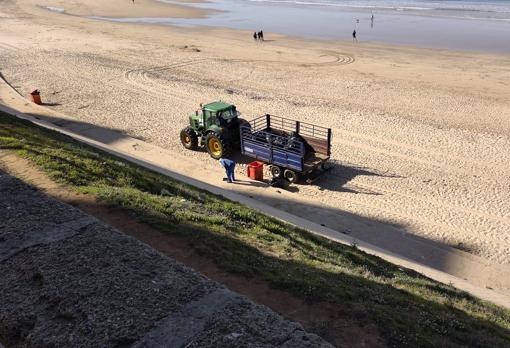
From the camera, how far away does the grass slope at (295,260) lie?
7.26 meters

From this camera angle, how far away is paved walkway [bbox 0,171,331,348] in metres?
5.14

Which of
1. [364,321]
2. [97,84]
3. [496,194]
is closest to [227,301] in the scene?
[364,321]

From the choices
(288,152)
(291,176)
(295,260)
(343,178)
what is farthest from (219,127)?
(295,260)

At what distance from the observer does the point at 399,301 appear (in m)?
7.95

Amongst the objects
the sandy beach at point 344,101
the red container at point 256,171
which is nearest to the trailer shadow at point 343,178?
the sandy beach at point 344,101

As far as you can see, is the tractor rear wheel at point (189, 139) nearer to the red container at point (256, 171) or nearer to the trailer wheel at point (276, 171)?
the red container at point (256, 171)

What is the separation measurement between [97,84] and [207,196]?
764 inches

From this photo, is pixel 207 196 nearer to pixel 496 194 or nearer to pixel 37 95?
pixel 496 194

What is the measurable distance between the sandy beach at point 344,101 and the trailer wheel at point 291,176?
1.44 ft

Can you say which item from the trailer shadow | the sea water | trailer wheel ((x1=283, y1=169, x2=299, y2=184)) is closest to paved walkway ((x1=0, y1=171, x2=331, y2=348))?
trailer wheel ((x1=283, y1=169, x2=299, y2=184))

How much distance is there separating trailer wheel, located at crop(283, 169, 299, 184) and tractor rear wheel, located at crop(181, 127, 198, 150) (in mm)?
4644

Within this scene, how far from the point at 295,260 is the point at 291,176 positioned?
773 centimetres

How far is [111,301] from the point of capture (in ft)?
18.4

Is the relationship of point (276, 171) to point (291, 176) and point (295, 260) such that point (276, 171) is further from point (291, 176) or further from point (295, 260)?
point (295, 260)
